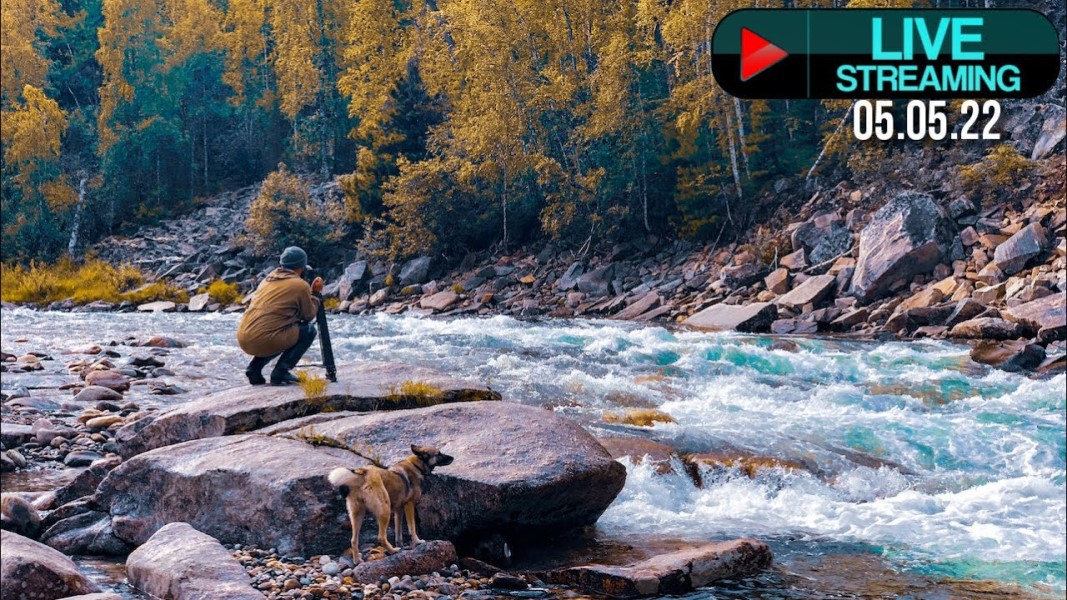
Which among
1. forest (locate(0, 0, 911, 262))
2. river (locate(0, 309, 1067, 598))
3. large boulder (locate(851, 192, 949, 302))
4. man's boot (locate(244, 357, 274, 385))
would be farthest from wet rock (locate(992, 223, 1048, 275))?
man's boot (locate(244, 357, 274, 385))

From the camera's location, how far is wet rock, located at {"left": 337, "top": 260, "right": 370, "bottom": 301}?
36062 millimetres

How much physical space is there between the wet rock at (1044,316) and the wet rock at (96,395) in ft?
49.5

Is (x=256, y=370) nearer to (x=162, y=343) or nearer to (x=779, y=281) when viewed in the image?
(x=162, y=343)

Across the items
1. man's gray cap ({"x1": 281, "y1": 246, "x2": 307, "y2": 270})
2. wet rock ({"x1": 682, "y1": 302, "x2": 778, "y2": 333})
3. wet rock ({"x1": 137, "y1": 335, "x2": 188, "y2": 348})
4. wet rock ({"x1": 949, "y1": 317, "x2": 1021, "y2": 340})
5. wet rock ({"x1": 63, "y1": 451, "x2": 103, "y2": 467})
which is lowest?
wet rock ({"x1": 682, "y1": 302, "x2": 778, "y2": 333})

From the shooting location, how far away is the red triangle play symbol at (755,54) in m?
5.60

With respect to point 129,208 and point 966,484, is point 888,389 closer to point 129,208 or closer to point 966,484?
point 966,484

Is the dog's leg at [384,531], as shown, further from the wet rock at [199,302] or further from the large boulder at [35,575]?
the wet rock at [199,302]

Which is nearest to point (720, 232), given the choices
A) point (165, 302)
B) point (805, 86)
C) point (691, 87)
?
point (691, 87)

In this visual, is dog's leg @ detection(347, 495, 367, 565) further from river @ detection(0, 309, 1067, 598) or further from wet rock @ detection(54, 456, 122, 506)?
wet rock @ detection(54, 456, 122, 506)

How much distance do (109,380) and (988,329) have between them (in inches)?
613

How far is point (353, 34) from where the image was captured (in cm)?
5247

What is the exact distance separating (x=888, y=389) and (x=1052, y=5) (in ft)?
82.5

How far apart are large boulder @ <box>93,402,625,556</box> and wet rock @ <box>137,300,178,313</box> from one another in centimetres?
2854

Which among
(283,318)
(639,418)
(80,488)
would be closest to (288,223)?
(639,418)
